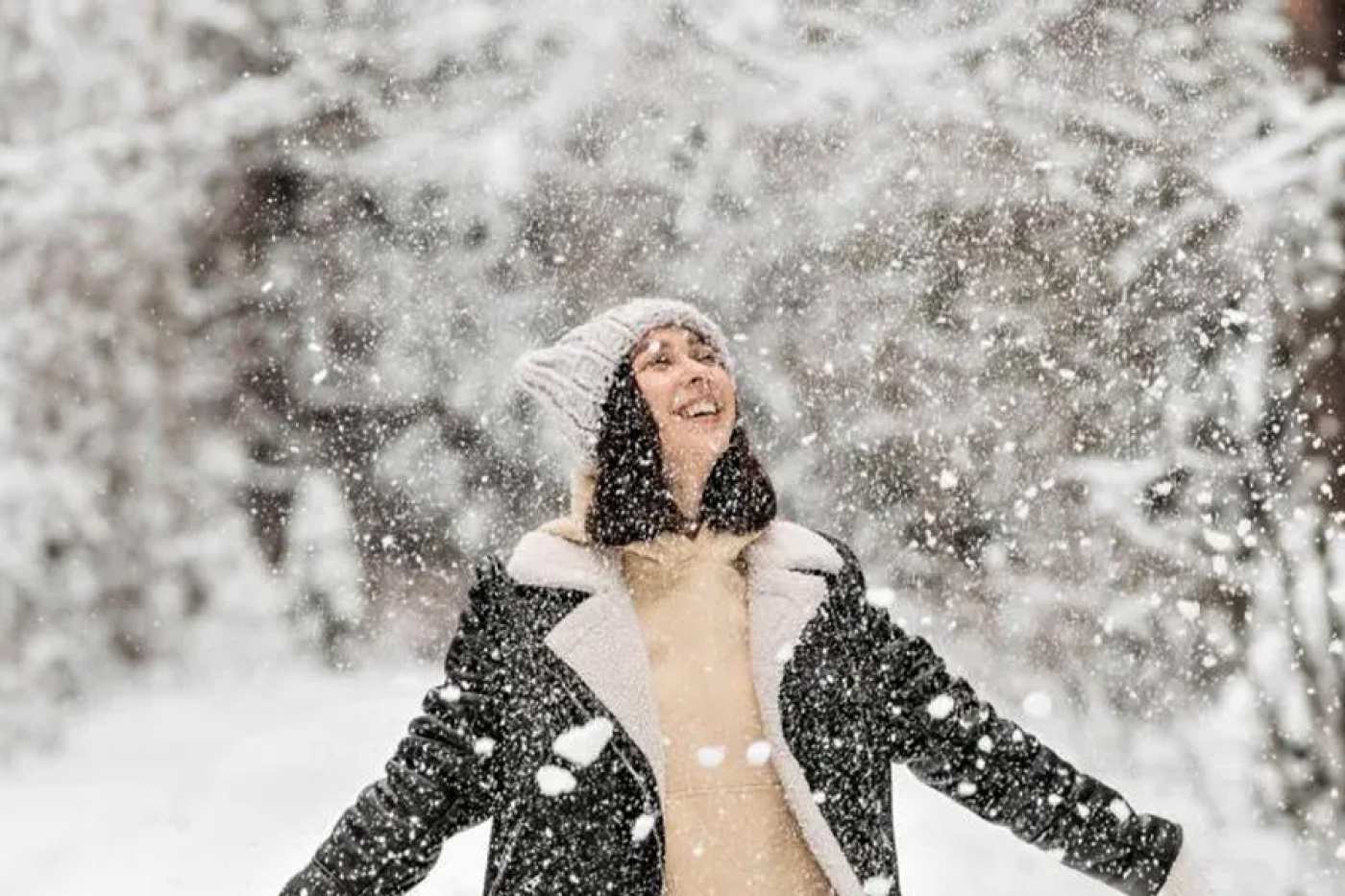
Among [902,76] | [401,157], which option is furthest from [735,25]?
[401,157]

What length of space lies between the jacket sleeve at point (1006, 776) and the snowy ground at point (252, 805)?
2759 millimetres

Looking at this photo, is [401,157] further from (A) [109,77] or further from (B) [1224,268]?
(B) [1224,268]

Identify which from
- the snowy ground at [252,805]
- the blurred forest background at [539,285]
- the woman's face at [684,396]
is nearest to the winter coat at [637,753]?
the woman's face at [684,396]

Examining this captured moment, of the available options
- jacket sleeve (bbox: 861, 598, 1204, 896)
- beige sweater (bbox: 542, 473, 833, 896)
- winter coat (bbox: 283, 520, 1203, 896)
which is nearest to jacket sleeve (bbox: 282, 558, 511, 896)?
winter coat (bbox: 283, 520, 1203, 896)

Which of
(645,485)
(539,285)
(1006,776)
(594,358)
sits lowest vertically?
(1006,776)

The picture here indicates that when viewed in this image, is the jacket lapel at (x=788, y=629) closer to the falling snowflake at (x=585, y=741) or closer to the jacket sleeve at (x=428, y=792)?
the falling snowflake at (x=585, y=741)

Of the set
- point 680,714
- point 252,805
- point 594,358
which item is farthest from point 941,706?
point 252,805

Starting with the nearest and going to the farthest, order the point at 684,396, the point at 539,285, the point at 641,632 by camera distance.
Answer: the point at 641,632, the point at 684,396, the point at 539,285

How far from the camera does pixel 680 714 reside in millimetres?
1808

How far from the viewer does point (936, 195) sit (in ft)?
25.9

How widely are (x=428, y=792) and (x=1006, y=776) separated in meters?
0.73

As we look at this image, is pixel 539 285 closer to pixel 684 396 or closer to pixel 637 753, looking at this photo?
pixel 684 396

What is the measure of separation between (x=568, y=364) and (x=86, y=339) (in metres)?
7.76

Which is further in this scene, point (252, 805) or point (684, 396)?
point (252, 805)
